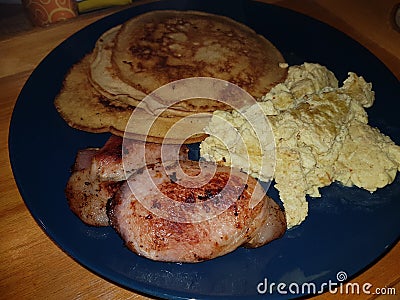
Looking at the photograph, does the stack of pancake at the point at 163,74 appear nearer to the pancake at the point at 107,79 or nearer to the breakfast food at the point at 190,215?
the pancake at the point at 107,79

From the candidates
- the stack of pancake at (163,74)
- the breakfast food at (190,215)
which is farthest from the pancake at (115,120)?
the breakfast food at (190,215)

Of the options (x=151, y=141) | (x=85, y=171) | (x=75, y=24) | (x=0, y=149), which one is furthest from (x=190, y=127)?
(x=75, y=24)

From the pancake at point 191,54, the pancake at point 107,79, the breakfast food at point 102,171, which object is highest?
the pancake at point 191,54

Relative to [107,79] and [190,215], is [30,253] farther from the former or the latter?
[107,79]

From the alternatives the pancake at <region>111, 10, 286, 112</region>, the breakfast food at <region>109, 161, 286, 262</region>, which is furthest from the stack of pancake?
the breakfast food at <region>109, 161, 286, 262</region>

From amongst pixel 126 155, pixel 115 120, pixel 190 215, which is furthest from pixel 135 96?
pixel 190 215

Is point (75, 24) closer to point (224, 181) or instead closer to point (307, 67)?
point (307, 67)
